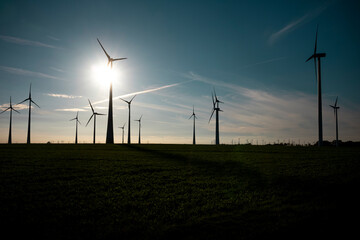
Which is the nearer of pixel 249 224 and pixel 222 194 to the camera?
pixel 249 224

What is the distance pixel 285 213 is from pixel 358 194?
458 centimetres

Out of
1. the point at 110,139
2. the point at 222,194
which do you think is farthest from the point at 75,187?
the point at 110,139

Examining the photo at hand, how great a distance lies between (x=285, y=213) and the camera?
8.30 m

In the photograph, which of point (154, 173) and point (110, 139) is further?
point (110, 139)

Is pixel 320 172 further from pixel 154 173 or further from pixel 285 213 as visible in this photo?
pixel 154 173

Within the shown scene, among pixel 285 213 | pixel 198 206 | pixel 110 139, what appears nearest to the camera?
pixel 285 213

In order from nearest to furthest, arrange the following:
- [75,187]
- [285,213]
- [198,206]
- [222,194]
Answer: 1. [285,213]
2. [198,206]
3. [222,194]
4. [75,187]

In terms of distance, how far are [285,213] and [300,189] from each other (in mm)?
3519

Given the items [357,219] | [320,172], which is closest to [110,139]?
[320,172]

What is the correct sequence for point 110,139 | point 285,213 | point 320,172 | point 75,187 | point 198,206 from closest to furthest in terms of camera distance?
1. point 285,213
2. point 198,206
3. point 75,187
4. point 320,172
5. point 110,139

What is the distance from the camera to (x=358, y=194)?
10.0 metres

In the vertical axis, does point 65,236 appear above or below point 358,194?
below

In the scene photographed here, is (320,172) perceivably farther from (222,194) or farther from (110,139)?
(110,139)

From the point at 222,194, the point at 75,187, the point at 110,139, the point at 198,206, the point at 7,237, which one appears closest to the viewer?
the point at 7,237
